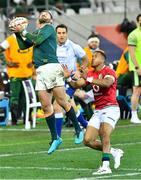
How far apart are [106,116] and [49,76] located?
7.99 ft

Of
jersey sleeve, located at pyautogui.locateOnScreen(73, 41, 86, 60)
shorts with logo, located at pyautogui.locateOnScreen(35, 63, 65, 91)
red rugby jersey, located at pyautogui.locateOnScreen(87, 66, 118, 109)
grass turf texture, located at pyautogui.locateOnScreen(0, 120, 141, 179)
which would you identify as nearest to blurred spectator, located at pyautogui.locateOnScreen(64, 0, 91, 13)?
grass turf texture, located at pyautogui.locateOnScreen(0, 120, 141, 179)

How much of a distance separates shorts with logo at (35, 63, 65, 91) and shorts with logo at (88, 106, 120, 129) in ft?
7.18

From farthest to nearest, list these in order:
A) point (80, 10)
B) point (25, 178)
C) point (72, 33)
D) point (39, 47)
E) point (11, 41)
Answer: point (80, 10) → point (72, 33) → point (11, 41) → point (39, 47) → point (25, 178)

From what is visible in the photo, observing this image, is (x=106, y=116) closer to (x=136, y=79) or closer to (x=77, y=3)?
(x=136, y=79)

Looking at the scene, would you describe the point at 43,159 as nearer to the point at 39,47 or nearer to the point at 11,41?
the point at 39,47

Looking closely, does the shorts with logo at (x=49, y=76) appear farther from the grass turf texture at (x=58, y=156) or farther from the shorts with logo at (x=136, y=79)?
the shorts with logo at (x=136, y=79)

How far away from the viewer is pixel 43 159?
48.1ft

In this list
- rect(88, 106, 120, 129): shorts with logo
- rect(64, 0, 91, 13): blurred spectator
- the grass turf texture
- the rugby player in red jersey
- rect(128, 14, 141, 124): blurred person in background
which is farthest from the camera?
rect(64, 0, 91, 13): blurred spectator

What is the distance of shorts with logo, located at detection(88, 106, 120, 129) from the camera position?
1349 cm

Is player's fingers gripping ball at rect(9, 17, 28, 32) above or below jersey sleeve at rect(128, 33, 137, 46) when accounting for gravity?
above

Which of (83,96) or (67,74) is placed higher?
(67,74)

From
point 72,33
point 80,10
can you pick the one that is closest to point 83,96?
point 72,33

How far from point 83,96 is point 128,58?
252cm

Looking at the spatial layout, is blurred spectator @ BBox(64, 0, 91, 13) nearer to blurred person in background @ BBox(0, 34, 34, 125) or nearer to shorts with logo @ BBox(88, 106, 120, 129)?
blurred person in background @ BBox(0, 34, 34, 125)
